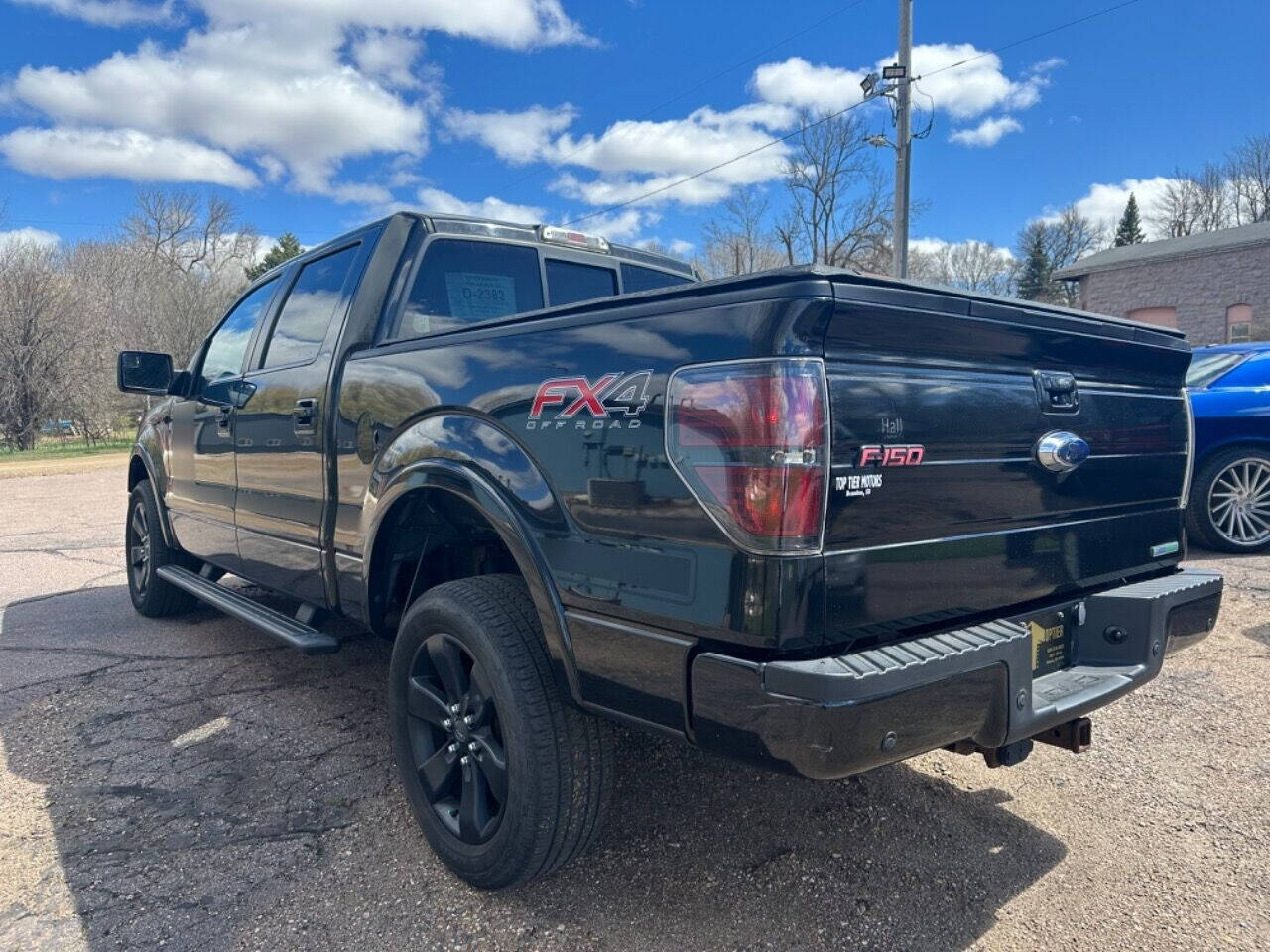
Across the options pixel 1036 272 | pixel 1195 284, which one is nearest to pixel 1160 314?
pixel 1195 284

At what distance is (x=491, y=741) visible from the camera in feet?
7.99

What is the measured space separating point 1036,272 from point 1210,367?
53676 mm

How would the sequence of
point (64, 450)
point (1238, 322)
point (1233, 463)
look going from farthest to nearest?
point (64, 450) → point (1238, 322) → point (1233, 463)

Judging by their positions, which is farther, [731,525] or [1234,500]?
[1234,500]

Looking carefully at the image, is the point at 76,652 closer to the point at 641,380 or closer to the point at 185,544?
the point at 185,544

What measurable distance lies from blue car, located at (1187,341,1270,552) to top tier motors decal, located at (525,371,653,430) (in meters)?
5.96

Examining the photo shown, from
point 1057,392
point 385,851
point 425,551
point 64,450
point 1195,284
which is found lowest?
point 64,450

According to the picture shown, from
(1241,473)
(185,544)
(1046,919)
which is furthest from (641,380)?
(1241,473)

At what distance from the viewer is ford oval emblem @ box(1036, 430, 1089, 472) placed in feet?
7.46

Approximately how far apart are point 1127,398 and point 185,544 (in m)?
4.65

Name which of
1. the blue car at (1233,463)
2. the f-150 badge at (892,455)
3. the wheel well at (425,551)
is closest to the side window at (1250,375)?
the blue car at (1233,463)

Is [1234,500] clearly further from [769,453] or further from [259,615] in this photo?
[259,615]

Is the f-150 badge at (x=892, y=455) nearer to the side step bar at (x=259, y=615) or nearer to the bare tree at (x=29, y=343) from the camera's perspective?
the side step bar at (x=259, y=615)

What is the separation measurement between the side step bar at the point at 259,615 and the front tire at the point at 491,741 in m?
0.65
